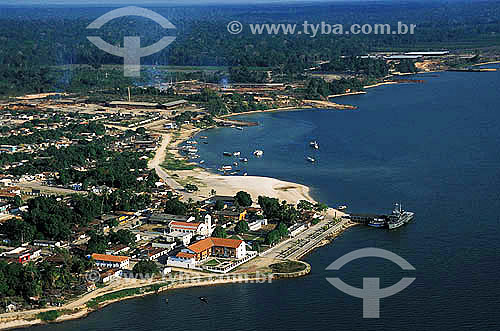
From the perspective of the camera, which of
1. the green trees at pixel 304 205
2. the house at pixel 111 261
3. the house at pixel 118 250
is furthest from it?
the green trees at pixel 304 205

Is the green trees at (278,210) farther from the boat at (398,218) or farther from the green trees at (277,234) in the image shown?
the boat at (398,218)

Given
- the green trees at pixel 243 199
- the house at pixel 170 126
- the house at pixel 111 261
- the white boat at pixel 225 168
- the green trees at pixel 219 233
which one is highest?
the house at pixel 170 126

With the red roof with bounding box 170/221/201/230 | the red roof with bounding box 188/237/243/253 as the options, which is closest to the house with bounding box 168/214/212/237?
the red roof with bounding box 170/221/201/230

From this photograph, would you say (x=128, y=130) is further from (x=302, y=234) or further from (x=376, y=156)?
(x=302, y=234)

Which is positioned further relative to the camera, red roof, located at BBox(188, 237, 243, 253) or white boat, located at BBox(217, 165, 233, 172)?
white boat, located at BBox(217, 165, 233, 172)

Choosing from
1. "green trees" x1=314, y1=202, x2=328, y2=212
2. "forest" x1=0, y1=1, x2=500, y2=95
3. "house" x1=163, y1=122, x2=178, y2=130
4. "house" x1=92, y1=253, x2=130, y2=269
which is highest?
"forest" x1=0, y1=1, x2=500, y2=95

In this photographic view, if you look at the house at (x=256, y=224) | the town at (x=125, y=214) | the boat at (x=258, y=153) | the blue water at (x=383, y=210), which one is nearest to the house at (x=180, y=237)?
the town at (x=125, y=214)

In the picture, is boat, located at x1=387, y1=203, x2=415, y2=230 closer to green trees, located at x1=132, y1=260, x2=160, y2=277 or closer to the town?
the town

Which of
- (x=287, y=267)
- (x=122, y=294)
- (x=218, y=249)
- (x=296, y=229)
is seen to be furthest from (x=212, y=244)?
(x=122, y=294)

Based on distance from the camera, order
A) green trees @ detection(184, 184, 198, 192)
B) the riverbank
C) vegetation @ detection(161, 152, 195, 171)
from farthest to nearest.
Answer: vegetation @ detection(161, 152, 195, 171)
green trees @ detection(184, 184, 198, 192)
the riverbank
